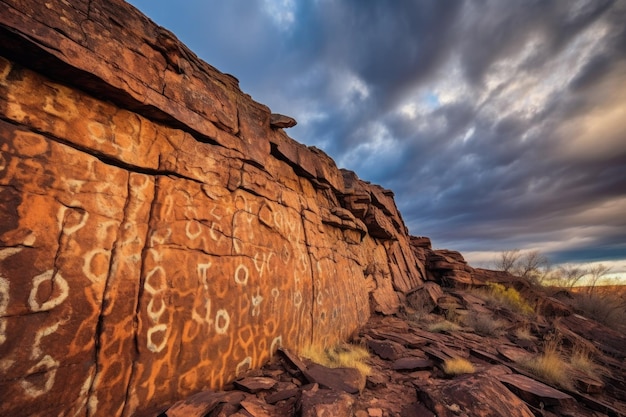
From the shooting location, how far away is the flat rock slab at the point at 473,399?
294 cm

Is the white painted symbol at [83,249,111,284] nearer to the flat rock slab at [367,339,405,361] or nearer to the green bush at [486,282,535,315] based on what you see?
the flat rock slab at [367,339,405,361]

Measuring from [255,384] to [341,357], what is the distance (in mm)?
2105

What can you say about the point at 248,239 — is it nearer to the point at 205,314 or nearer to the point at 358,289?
the point at 205,314

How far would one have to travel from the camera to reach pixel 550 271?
59.6 ft

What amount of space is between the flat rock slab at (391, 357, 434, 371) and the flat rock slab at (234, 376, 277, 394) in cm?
247

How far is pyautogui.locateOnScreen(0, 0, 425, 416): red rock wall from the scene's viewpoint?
7.17 ft

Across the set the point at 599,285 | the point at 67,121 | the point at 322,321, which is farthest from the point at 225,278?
the point at 599,285

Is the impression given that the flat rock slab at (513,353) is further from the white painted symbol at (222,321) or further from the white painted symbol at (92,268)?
the white painted symbol at (92,268)

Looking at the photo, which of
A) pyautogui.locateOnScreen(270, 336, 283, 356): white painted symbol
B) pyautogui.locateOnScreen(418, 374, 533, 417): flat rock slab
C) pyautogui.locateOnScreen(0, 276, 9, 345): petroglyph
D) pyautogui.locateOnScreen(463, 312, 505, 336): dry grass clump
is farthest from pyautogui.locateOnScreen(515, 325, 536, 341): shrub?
pyautogui.locateOnScreen(0, 276, 9, 345): petroglyph

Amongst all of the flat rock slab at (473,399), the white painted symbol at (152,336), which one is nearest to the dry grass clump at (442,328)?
the flat rock slab at (473,399)

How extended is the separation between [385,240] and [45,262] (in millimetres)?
11765

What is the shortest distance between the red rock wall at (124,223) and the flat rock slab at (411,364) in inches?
72.1

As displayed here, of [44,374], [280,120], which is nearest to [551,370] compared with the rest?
[280,120]

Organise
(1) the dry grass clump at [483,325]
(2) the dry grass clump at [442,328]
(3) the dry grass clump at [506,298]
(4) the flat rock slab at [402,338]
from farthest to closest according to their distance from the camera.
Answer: (3) the dry grass clump at [506,298], (1) the dry grass clump at [483,325], (2) the dry grass clump at [442,328], (4) the flat rock slab at [402,338]
